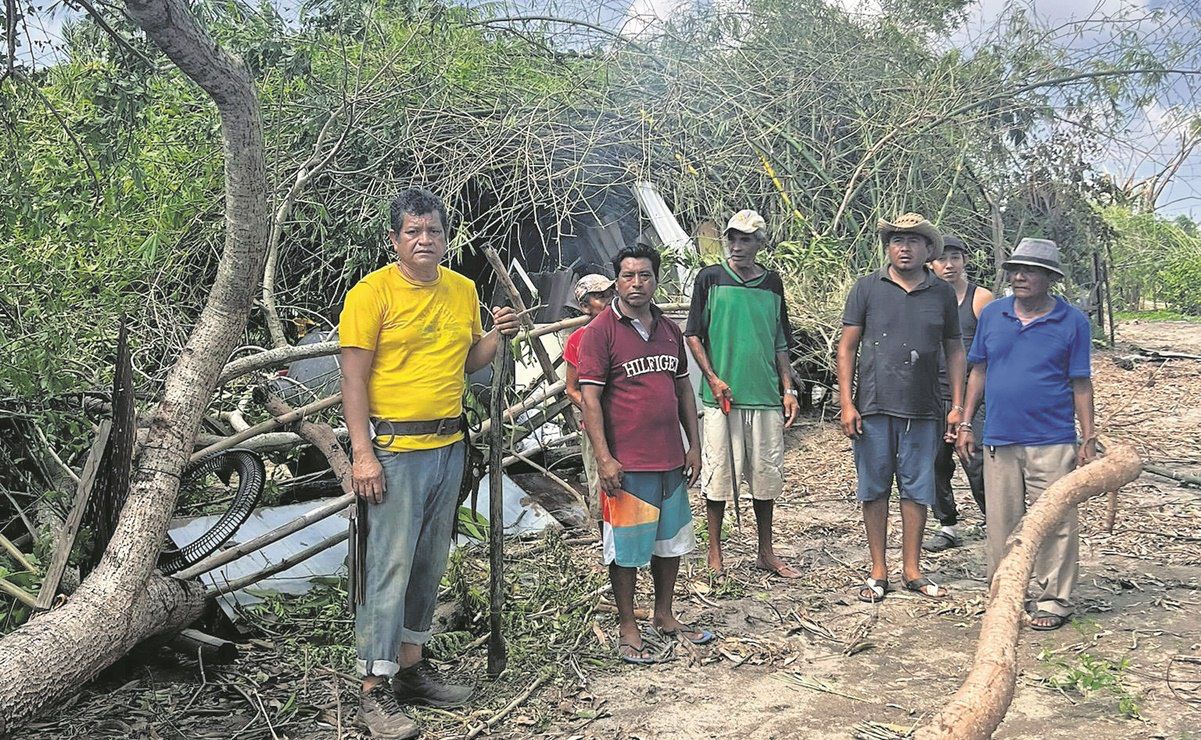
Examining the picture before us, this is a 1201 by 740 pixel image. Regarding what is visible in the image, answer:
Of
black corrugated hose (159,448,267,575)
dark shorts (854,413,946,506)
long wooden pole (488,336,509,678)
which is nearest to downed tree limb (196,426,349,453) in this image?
black corrugated hose (159,448,267,575)

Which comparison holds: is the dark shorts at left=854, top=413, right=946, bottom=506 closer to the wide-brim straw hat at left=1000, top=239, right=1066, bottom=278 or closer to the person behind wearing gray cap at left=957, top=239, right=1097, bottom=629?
the person behind wearing gray cap at left=957, top=239, right=1097, bottom=629

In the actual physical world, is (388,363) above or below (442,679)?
above

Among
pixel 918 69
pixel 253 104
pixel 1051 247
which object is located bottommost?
pixel 1051 247

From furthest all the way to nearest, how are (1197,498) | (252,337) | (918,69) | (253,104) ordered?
1. (918,69)
2. (252,337)
3. (1197,498)
4. (253,104)

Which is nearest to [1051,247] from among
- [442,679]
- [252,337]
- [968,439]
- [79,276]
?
[968,439]

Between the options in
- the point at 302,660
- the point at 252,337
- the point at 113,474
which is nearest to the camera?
the point at 113,474

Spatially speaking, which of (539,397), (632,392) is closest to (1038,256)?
(632,392)

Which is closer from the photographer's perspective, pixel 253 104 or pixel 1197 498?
pixel 253 104

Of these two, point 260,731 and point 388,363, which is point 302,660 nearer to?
point 260,731

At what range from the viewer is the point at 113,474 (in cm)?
359

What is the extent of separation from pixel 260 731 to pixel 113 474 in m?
1.10

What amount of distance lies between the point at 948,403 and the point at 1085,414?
46.4 inches

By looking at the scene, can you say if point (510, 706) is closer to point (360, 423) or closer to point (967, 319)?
point (360, 423)

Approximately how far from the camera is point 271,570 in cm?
441
